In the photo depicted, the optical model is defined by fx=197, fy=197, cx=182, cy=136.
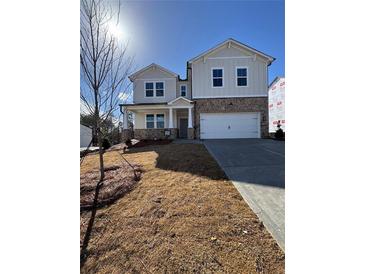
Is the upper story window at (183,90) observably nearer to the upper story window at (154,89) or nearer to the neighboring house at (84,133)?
the upper story window at (154,89)

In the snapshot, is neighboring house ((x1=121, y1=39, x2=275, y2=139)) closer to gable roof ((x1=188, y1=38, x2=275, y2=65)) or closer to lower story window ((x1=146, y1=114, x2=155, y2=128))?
gable roof ((x1=188, y1=38, x2=275, y2=65))

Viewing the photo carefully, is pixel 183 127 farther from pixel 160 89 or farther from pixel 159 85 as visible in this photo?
pixel 159 85

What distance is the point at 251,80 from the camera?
47.4 ft

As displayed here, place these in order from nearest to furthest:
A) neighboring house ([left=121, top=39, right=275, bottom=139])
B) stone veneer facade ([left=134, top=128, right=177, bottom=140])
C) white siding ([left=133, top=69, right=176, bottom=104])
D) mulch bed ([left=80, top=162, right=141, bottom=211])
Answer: mulch bed ([left=80, top=162, right=141, bottom=211]), neighboring house ([left=121, top=39, right=275, bottom=139]), stone veneer facade ([left=134, top=128, right=177, bottom=140]), white siding ([left=133, top=69, right=176, bottom=104])

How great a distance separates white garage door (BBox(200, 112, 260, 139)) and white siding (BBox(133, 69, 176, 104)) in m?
3.59

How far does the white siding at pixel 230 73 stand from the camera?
14344 millimetres

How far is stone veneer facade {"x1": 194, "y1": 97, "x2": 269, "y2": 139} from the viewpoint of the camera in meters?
14.0

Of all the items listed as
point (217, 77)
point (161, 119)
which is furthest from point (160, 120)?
point (217, 77)

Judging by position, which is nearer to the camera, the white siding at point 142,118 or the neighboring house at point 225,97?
the neighboring house at point 225,97

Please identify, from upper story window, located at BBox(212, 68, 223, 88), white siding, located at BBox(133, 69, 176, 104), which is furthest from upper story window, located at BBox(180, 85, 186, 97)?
upper story window, located at BBox(212, 68, 223, 88)

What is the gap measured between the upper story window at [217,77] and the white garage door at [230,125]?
2.25 metres

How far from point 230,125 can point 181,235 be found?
12272 mm

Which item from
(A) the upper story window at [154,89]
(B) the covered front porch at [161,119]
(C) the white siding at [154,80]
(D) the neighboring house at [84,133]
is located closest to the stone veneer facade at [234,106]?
(B) the covered front porch at [161,119]
